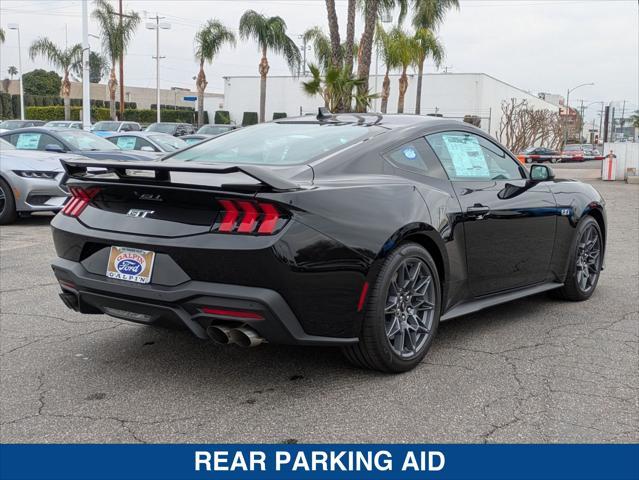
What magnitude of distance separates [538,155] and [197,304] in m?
43.4

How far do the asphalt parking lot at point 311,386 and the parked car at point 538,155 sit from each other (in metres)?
38.9

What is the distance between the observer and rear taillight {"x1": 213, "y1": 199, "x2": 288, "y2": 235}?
3.47 metres

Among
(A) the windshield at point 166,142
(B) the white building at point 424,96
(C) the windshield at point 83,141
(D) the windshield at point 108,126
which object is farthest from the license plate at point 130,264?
(B) the white building at point 424,96

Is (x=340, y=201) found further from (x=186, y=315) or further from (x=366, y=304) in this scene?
(x=186, y=315)

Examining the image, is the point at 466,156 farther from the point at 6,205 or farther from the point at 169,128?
the point at 169,128

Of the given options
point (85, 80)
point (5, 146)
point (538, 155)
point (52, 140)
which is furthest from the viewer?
point (538, 155)

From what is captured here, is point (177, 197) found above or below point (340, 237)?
above

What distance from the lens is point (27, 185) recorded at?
33.0 feet

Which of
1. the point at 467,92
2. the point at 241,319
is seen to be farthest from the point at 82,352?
the point at 467,92

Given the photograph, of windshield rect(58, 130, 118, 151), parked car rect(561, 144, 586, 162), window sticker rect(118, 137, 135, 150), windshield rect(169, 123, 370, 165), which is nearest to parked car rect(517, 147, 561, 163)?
parked car rect(561, 144, 586, 162)

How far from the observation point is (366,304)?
12.5ft

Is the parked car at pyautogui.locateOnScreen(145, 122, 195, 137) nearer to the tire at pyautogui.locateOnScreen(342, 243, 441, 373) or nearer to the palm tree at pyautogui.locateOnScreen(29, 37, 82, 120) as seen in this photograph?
the palm tree at pyautogui.locateOnScreen(29, 37, 82, 120)

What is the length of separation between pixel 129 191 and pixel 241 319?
944 mm

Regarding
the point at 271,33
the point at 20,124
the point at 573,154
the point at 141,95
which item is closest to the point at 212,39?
the point at 271,33
